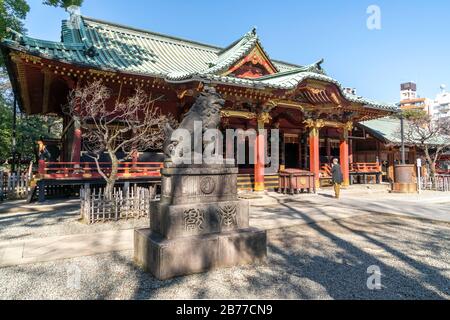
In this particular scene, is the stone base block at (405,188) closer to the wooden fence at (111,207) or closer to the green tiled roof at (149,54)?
the green tiled roof at (149,54)

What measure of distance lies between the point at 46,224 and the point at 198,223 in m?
5.57

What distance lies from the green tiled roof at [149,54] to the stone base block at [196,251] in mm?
7497

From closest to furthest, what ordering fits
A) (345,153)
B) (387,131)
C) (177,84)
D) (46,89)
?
(177,84), (46,89), (345,153), (387,131)

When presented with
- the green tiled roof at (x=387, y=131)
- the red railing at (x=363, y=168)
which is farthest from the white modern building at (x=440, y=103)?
the red railing at (x=363, y=168)

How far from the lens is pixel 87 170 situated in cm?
1142

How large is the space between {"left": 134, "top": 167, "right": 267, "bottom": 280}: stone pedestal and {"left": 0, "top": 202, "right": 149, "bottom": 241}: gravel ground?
312cm

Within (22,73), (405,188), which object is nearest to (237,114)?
(22,73)

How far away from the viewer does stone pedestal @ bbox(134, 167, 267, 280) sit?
12.8 ft

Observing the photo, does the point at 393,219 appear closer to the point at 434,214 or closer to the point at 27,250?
the point at 434,214

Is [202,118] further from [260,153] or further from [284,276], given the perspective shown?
[260,153]

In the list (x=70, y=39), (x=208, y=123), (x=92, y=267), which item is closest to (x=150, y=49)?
(x=70, y=39)

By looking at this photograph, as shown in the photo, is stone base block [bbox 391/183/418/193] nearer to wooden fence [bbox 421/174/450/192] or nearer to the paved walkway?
wooden fence [bbox 421/174/450/192]

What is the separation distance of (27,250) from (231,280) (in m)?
4.07

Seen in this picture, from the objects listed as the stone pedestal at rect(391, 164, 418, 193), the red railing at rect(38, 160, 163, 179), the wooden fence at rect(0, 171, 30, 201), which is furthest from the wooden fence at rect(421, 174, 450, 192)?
the wooden fence at rect(0, 171, 30, 201)
